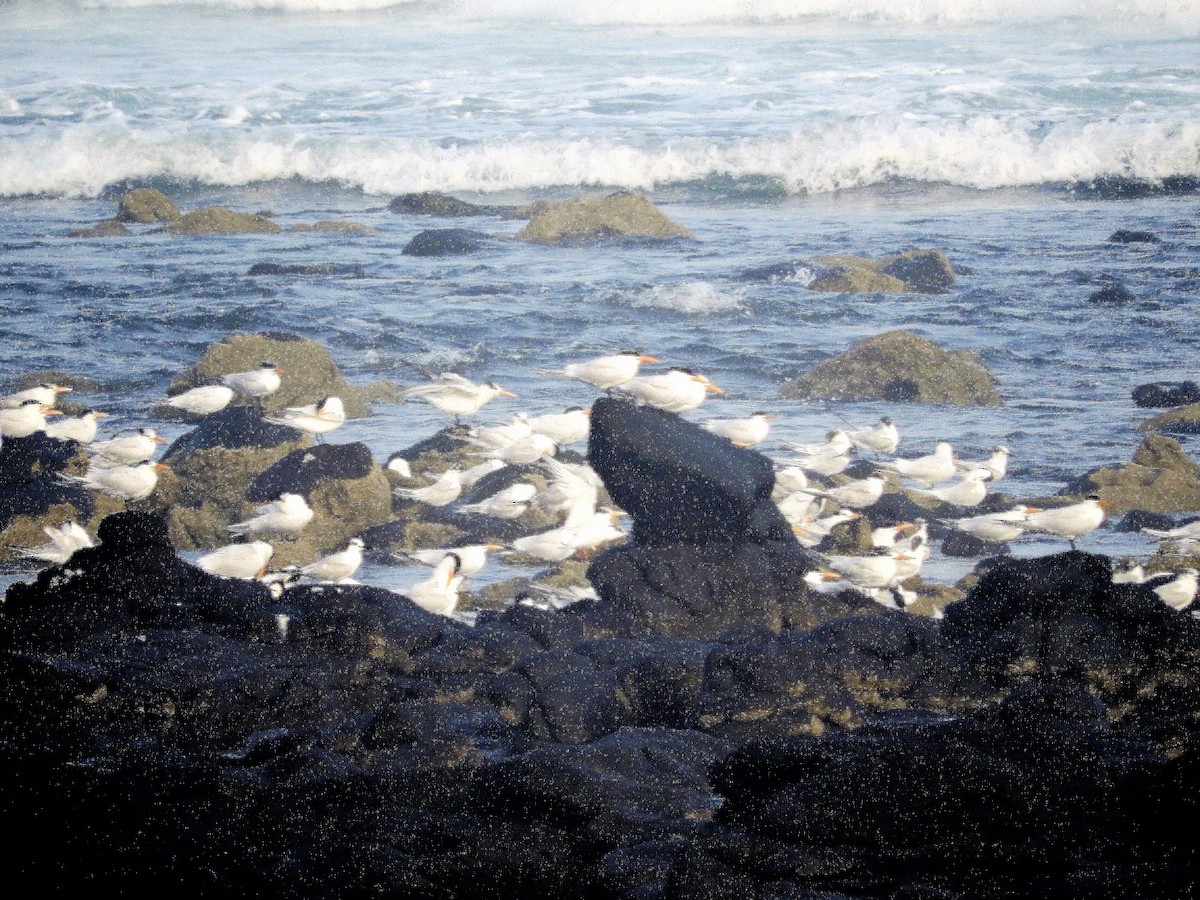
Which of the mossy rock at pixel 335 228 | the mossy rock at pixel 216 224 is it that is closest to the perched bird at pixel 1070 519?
the mossy rock at pixel 335 228

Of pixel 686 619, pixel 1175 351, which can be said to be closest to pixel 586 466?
pixel 686 619

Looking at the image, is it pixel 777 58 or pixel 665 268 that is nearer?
pixel 665 268

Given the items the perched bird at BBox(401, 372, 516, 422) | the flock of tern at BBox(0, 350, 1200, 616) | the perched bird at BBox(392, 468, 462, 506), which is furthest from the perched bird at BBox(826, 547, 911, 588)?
the perched bird at BBox(401, 372, 516, 422)

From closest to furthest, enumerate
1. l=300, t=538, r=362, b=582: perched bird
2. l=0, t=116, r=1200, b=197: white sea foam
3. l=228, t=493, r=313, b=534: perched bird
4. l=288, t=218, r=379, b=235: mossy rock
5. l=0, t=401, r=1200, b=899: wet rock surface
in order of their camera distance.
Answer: l=0, t=401, r=1200, b=899: wet rock surface < l=300, t=538, r=362, b=582: perched bird < l=228, t=493, r=313, b=534: perched bird < l=288, t=218, r=379, b=235: mossy rock < l=0, t=116, r=1200, b=197: white sea foam

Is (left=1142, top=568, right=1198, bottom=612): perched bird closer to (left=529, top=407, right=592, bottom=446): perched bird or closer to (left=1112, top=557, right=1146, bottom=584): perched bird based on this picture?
(left=1112, top=557, right=1146, bottom=584): perched bird

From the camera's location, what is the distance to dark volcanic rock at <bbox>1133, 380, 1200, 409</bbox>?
27.2 feet

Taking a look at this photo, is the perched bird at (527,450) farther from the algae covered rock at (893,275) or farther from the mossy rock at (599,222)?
the mossy rock at (599,222)

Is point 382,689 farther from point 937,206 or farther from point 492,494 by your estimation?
point 937,206

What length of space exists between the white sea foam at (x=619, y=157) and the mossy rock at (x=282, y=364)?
375 inches

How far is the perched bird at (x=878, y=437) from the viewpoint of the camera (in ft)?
24.6

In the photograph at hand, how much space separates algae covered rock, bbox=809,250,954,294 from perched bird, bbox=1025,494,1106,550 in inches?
219

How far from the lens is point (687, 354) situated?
10203mm

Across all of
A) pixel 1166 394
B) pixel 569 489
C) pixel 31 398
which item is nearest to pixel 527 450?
pixel 569 489

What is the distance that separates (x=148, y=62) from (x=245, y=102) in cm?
168
